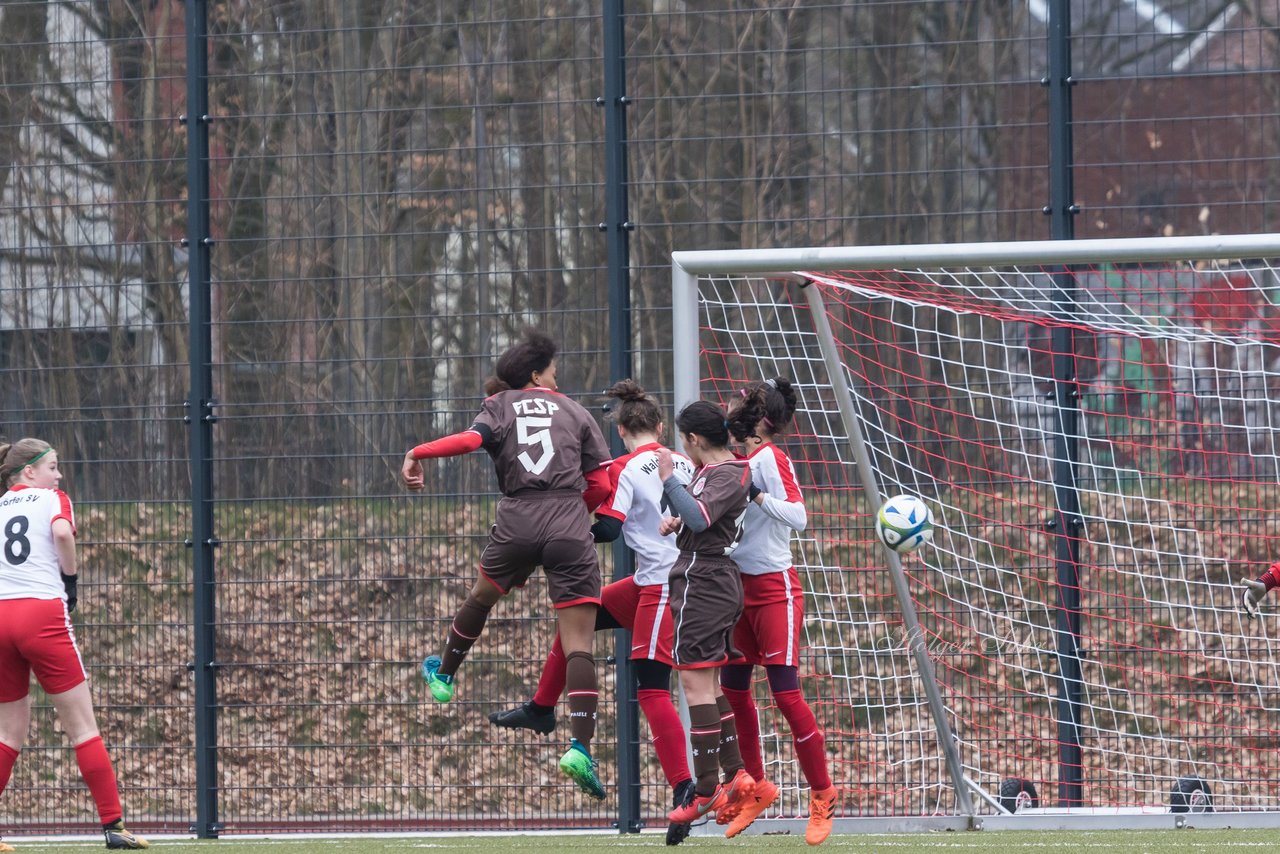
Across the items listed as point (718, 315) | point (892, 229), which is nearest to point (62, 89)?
point (718, 315)

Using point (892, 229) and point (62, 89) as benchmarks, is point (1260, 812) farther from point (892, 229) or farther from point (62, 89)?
point (62, 89)

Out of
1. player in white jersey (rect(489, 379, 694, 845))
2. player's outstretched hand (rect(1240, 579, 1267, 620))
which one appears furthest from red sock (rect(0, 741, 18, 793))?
player's outstretched hand (rect(1240, 579, 1267, 620))

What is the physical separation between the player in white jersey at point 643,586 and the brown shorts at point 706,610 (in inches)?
15.5

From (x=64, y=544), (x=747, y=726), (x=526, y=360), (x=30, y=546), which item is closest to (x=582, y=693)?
(x=747, y=726)

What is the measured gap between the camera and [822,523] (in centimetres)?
883

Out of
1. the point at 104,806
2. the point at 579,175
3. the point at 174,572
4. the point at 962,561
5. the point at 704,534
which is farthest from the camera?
the point at 174,572

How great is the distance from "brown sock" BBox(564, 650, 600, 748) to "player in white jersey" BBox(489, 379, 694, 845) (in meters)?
0.21

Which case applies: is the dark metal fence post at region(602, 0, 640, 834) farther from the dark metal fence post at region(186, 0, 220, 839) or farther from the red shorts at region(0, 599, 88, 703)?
the red shorts at region(0, 599, 88, 703)

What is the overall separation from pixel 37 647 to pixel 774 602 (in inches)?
129

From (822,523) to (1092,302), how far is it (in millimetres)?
1910

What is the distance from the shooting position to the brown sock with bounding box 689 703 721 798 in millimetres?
6848

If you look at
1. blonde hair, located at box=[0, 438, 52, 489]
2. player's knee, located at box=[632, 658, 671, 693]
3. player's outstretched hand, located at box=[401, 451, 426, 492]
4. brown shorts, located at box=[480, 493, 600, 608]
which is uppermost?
blonde hair, located at box=[0, 438, 52, 489]

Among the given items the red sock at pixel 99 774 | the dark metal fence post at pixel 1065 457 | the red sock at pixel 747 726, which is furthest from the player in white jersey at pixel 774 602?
the red sock at pixel 99 774

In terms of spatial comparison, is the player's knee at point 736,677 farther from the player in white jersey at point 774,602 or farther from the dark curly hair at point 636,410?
the dark curly hair at point 636,410
